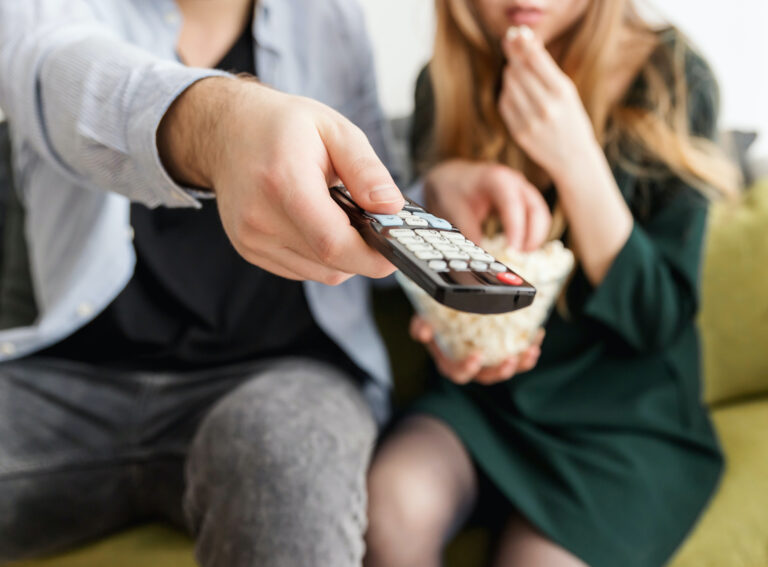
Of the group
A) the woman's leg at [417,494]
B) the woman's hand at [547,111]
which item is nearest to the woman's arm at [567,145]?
the woman's hand at [547,111]

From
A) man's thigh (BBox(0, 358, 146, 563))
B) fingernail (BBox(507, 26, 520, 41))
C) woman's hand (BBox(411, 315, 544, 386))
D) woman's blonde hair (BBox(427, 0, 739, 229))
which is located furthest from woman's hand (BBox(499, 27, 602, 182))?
man's thigh (BBox(0, 358, 146, 563))

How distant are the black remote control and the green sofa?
559mm

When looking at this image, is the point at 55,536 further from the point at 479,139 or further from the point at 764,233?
the point at 764,233

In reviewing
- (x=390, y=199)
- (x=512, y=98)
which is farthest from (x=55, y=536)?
(x=512, y=98)

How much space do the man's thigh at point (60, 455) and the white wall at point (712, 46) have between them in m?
0.93

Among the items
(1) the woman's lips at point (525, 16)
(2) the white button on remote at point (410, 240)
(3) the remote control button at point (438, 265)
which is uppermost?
(1) the woman's lips at point (525, 16)

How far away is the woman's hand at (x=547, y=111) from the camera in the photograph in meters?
0.78

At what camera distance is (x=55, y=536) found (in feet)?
2.45

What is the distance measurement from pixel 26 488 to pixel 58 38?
1.54 feet

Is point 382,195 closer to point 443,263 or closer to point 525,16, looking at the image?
point 443,263

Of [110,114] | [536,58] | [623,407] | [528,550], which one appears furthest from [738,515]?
[110,114]

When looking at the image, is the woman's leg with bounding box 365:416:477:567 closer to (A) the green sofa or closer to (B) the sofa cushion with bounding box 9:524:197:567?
(A) the green sofa

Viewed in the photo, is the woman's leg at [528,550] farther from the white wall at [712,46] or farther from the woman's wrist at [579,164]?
the white wall at [712,46]

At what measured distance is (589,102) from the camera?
2.99ft
